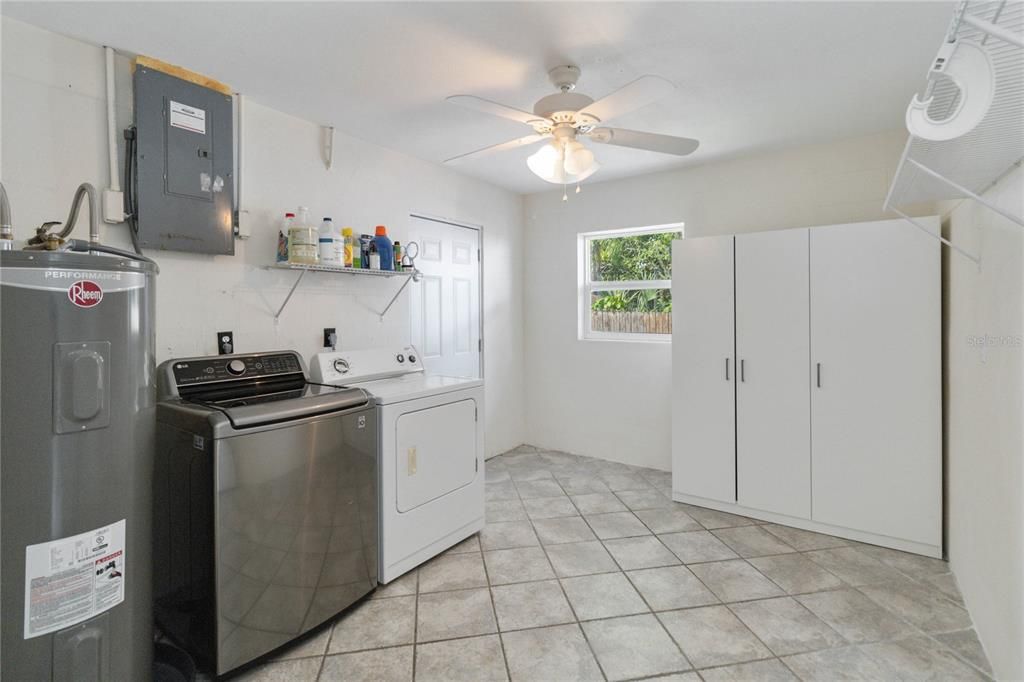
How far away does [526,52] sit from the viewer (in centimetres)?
196

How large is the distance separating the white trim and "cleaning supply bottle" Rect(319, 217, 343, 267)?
250 cm

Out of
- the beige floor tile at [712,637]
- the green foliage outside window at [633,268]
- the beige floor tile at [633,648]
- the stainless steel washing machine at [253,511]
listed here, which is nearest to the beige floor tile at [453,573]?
the stainless steel washing machine at [253,511]

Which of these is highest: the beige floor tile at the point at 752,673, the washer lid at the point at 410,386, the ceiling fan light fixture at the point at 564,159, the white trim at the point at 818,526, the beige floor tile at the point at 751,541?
the ceiling fan light fixture at the point at 564,159

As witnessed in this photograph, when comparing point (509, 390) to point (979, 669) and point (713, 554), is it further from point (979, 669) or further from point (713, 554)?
point (979, 669)

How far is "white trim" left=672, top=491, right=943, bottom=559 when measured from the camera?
2471mm

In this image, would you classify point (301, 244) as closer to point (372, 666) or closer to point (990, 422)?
point (372, 666)

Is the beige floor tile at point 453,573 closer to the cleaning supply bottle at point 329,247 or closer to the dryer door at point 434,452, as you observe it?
the dryer door at point 434,452

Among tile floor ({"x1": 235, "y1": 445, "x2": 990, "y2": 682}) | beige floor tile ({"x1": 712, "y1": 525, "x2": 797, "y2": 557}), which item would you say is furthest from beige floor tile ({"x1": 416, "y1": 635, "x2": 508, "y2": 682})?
beige floor tile ({"x1": 712, "y1": 525, "x2": 797, "y2": 557})

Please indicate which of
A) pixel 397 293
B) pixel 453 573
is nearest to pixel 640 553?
pixel 453 573

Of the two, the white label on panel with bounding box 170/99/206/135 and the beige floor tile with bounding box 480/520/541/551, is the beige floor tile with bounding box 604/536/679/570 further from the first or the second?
the white label on panel with bounding box 170/99/206/135

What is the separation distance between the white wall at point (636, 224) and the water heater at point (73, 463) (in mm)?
3177

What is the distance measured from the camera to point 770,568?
2.34 metres

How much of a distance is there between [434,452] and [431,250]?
5.32ft

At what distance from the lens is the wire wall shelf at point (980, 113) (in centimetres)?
86
